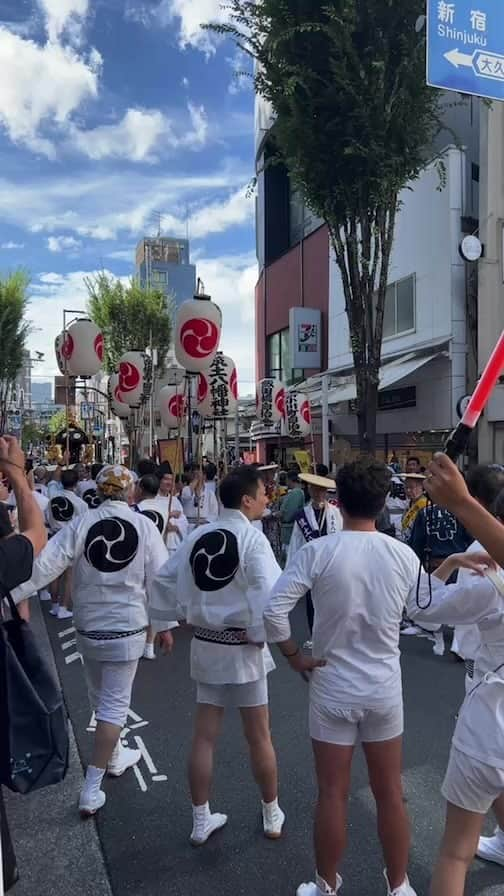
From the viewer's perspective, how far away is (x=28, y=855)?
9.78 feet

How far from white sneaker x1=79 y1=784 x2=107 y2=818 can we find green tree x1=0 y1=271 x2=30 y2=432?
21.7m

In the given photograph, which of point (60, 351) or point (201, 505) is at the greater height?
point (60, 351)

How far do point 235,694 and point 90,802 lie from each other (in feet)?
3.37

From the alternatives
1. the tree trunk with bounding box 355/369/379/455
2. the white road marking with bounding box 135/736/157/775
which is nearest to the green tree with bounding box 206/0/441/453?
the tree trunk with bounding box 355/369/379/455

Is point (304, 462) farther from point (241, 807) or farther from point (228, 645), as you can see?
point (228, 645)

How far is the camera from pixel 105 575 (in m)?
3.50

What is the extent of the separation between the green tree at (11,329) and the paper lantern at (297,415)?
491 inches

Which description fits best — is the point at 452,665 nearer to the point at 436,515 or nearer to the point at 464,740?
the point at 436,515

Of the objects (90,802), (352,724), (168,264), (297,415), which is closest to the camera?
(352,724)

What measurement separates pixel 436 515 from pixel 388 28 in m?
8.92

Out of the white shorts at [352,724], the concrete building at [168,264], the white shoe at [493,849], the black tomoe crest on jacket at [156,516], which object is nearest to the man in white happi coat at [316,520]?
the black tomoe crest on jacket at [156,516]

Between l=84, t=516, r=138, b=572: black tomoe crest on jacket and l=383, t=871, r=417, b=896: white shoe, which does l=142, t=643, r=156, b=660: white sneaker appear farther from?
l=383, t=871, r=417, b=896: white shoe

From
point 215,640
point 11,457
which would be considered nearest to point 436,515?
point 215,640

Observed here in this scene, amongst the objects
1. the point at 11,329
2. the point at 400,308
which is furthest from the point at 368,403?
the point at 11,329
